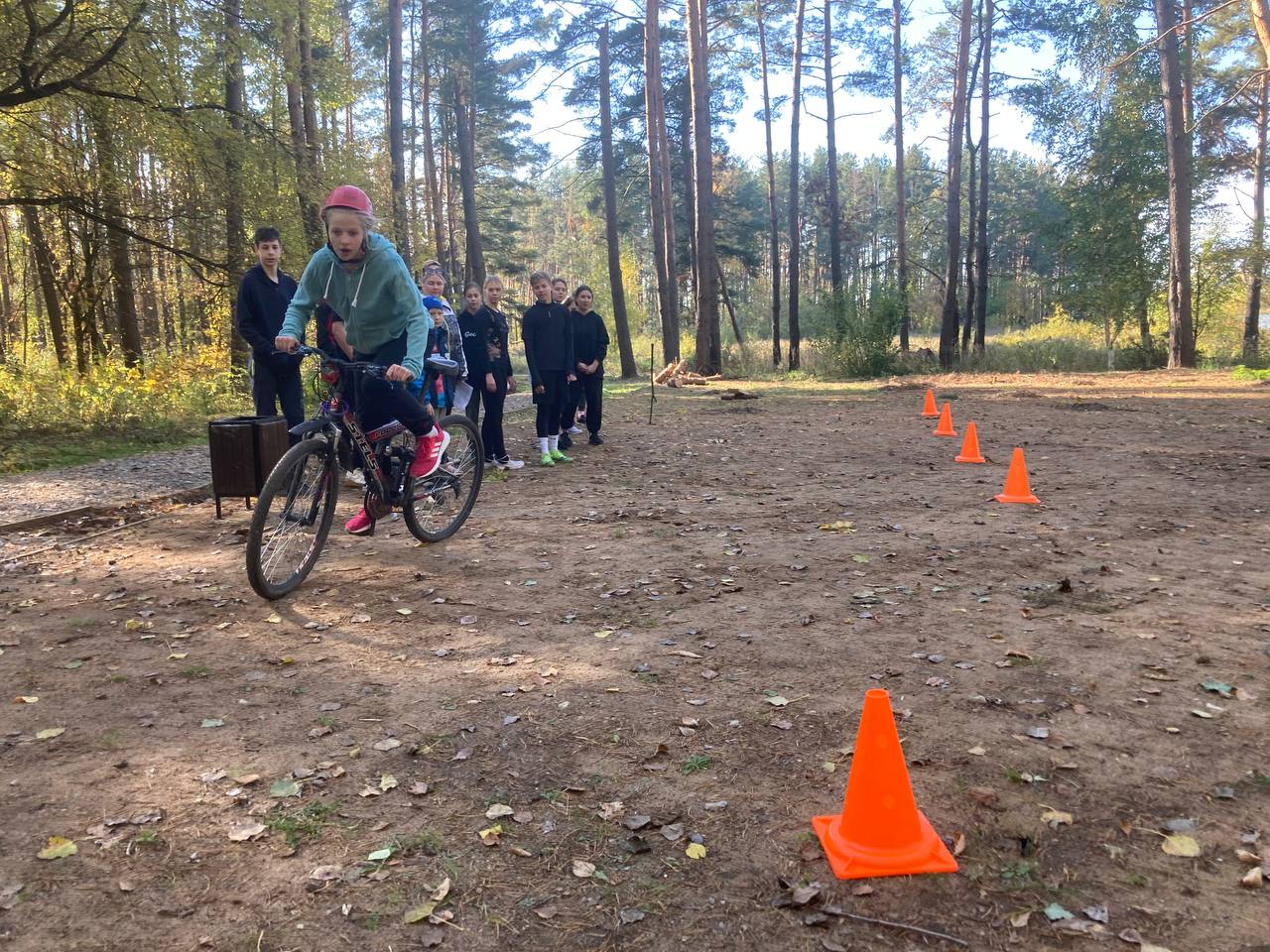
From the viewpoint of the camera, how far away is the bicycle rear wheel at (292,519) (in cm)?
468

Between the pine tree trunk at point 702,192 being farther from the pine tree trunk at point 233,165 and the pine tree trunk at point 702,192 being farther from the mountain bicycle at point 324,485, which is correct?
the mountain bicycle at point 324,485

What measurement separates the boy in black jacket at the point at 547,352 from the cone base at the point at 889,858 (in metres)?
7.64

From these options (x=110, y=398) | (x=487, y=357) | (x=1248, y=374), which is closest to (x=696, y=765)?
(x=487, y=357)

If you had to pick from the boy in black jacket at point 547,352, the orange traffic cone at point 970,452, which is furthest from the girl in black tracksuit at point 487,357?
the orange traffic cone at point 970,452

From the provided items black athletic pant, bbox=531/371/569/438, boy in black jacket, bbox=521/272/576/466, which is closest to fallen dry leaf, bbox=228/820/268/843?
boy in black jacket, bbox=521/272/576/466

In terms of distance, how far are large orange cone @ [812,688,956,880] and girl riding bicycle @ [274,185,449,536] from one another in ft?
11.4

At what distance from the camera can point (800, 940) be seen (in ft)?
7.14

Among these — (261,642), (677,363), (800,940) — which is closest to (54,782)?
(261,642)

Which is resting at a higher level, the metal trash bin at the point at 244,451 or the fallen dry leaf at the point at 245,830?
the metal trash bin at the point at 244,451

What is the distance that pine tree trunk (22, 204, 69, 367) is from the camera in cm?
1594

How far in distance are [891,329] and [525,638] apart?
22.8m

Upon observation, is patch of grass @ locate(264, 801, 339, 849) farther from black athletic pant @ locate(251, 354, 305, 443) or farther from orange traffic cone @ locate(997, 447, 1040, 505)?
orange traffic cone @ locate(997, 447, 1040, 505)

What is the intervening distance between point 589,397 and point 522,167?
128ft

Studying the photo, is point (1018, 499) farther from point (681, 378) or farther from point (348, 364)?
point (681, 378)
